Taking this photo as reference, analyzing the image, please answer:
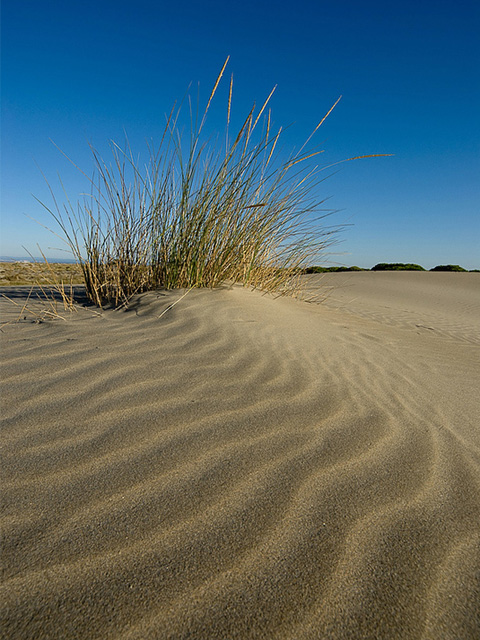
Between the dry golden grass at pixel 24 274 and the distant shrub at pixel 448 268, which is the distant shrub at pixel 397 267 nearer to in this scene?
the distant shrub at pixel 448 268

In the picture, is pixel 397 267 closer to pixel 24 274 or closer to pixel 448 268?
pixel 448 268

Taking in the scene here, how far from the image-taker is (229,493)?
1.04 metres

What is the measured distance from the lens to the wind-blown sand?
0.73 metres

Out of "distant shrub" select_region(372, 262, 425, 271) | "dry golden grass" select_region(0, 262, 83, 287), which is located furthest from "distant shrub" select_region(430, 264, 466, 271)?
"dry golden grass" select_region(0, 262, 83, 287)

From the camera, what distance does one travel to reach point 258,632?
692mm

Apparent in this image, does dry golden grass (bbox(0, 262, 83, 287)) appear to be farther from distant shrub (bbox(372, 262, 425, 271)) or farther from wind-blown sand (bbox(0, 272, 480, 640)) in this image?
distant shrub (bbox(372, 262, 425, 271))

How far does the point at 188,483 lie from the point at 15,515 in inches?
16.3

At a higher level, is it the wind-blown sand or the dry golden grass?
the dry golden grass

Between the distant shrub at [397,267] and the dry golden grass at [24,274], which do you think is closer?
the dry golden grass at [24,274]

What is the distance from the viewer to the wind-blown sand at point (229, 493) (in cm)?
73

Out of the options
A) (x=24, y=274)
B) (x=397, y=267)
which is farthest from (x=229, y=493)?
(x=397, y=267)

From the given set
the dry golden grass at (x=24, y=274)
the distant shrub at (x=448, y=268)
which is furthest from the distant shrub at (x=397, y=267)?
the dry golden grass at (x=24, y=274)

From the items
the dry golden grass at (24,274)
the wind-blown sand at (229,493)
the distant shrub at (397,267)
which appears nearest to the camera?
the wind-blown sand at (229,493)

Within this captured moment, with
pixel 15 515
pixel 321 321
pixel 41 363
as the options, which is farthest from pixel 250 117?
pixel 15 515
